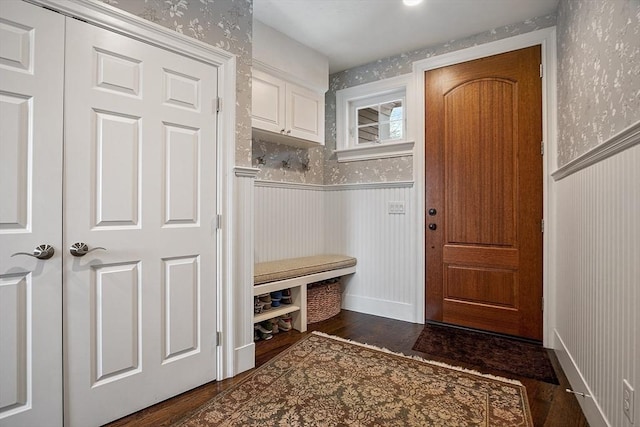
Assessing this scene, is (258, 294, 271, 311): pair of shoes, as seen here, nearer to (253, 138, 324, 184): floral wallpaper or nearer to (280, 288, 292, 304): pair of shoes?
(280, 288, 292, 304): pair of shoes

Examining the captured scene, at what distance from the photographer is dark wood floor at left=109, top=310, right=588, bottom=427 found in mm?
1661

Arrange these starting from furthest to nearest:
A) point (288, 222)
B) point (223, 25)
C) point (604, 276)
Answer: point (288, 222)
point (223, 25)
point (604, 276)

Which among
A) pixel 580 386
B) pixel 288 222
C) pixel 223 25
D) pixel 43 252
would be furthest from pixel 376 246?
pixel 43 252

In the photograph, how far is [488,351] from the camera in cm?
250

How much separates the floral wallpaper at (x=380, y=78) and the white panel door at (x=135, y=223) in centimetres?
184

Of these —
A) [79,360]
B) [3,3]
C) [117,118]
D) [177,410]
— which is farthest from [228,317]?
[3,3]

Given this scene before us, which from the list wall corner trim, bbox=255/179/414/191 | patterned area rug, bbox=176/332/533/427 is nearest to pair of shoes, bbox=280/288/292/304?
patterned area rug, bbox=176/332/533/427

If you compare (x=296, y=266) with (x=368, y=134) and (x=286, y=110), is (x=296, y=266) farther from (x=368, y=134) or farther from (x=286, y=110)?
(x=368, y=134)

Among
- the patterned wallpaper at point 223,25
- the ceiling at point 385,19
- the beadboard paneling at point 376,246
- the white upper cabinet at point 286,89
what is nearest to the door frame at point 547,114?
the ceiling at point 385,19

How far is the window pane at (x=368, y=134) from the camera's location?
354 centimetres

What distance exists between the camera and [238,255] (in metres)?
2.14

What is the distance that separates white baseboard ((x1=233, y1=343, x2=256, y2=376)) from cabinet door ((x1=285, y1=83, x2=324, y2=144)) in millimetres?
1745

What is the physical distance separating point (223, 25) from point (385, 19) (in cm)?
131

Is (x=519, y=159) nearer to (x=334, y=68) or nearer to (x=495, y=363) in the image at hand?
(x=495, y=363)
